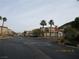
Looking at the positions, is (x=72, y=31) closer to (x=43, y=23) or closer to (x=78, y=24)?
(x=78, y=24)

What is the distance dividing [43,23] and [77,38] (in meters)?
105

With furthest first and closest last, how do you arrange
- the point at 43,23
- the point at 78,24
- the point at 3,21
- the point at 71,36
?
the point at 43,23 → the point at 3,21 → the point at 78,24 → the point at 71,36

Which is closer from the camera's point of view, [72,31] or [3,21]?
[72,31]

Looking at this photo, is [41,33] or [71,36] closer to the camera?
[71,36]

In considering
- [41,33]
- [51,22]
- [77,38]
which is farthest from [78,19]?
[41,33]

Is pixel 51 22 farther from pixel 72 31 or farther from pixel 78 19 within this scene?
pixel 72 31

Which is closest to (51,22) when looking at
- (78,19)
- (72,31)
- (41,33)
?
(41,33)

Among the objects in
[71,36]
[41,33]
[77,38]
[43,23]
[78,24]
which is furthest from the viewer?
[41,33]

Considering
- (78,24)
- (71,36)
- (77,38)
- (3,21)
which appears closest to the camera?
(77,38)

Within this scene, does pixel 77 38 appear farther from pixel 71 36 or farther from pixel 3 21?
pixel 3 21

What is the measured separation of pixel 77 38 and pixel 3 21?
318ft

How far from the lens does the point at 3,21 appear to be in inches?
6093

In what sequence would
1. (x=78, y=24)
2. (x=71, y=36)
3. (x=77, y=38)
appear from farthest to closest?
1. (x=78, y=24)
2. (x=71, y=36)
3. (x=77, y=38)

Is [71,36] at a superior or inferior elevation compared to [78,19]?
inferior
